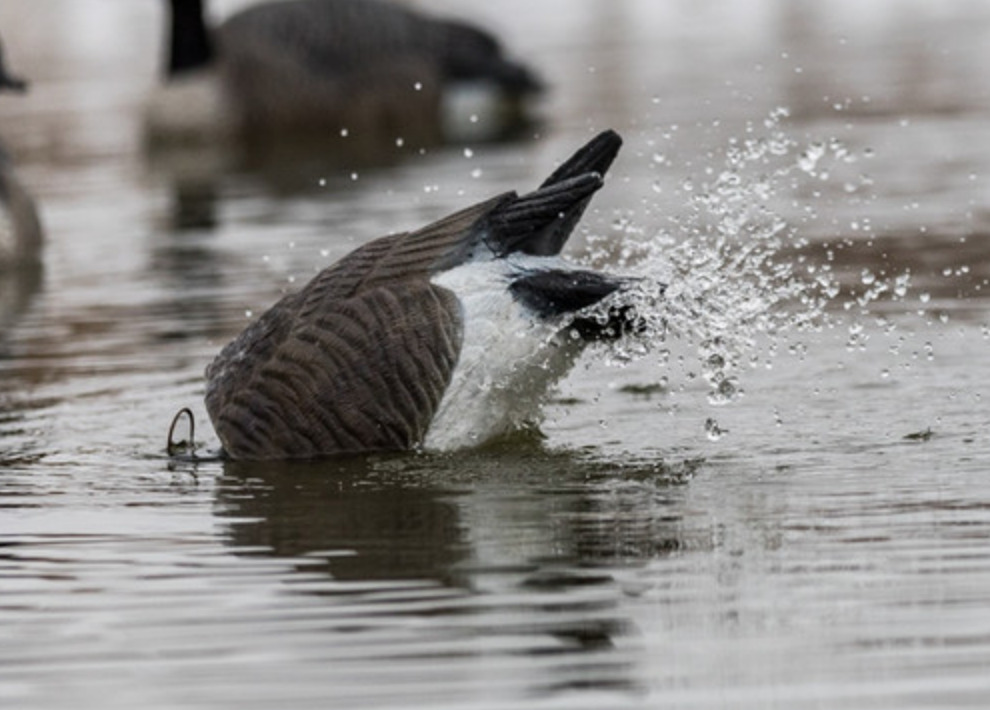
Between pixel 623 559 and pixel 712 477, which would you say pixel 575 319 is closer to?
pixel 712 477

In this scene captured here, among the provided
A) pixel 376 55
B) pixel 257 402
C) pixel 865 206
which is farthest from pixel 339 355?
pixel 376 55

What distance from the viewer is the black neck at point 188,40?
71.5ft

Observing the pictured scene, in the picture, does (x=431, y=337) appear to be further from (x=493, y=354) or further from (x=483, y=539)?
(x=483, y=539)

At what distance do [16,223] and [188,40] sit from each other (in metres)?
7.36

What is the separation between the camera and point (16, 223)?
14.8m

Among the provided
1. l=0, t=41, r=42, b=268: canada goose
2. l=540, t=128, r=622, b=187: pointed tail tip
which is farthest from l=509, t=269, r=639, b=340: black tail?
l=0, t=41, r=42, b=268: canada goose

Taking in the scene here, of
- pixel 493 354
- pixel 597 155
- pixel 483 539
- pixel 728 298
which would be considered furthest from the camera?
pixel 728 298

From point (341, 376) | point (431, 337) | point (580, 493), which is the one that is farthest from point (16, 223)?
point (580, 493)

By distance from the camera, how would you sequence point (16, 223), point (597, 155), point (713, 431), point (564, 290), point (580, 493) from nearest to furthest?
point (580, 493) → point (564, 290) → point (597, 155) → point (713, 431) → point (16, 223)

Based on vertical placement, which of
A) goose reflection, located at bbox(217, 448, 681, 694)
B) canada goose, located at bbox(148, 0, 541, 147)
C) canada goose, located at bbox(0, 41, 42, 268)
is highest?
goose reflection, located at bbox(217, 448, 681, 694)

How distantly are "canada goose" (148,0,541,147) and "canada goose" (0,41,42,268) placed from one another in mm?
6504

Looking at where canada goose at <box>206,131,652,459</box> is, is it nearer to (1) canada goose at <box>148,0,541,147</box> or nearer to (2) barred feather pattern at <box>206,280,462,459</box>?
(2) barred feather pattern at <box>206,280,462,459</box>

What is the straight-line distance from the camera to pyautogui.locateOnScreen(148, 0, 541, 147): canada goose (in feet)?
71.6

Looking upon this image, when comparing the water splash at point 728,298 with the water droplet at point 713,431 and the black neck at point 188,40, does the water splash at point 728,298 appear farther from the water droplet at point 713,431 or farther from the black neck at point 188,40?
the black neck at point 188,40
